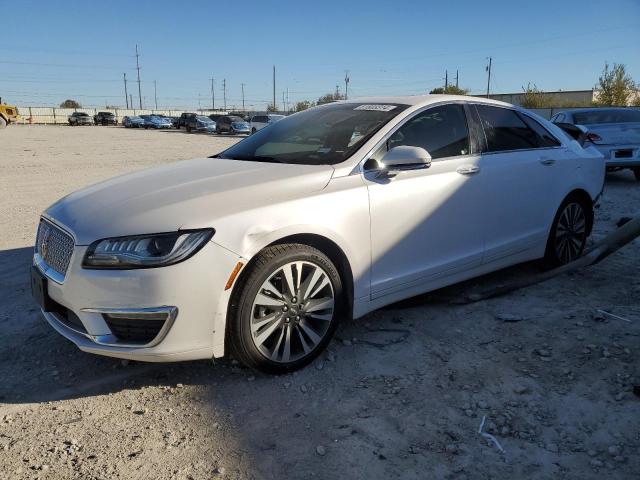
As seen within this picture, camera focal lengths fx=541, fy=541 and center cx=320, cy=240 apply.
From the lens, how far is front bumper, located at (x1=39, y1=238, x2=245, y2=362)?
8.71 ft

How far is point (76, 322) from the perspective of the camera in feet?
9.52

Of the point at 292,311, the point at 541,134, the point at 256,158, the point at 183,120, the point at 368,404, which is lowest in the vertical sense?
the point at 368,404

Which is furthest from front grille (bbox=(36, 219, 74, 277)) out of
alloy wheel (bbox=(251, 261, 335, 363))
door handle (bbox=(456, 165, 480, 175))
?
door handle (bbox=(456, 165, 480, 175))

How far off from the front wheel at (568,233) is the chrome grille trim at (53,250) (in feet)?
12.7

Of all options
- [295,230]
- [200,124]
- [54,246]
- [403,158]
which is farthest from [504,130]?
[200,124]

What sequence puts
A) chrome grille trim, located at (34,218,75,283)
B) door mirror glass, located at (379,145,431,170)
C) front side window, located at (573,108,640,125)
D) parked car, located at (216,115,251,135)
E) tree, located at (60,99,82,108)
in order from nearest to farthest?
chrome grille trim, located at (34,218,75,283) → door mirror glass, located at (379,145,431,170) → front side window, located at (573,108,640,125) → parked car, located at (216,115,251,135) → tree, located at (60,99,82,108)

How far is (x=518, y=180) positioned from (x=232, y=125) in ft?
126

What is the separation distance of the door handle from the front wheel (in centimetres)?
125

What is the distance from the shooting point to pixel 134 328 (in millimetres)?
2732

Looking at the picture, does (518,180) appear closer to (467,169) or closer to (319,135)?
(467,169)

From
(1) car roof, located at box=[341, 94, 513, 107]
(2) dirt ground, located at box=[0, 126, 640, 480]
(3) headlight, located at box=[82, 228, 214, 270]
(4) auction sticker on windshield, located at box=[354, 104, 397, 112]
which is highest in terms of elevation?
(1) car roof, located at box=[341, 94, 513, 107]

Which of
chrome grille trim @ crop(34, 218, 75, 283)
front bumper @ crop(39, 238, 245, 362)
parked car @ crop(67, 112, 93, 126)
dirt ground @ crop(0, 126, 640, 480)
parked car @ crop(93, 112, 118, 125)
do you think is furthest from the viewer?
parked car @ crop(93, 112, 118, 125)

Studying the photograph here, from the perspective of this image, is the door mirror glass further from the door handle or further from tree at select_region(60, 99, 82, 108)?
tree at select_region(60, 99, 82, 108)

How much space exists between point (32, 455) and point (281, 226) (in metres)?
1.59
